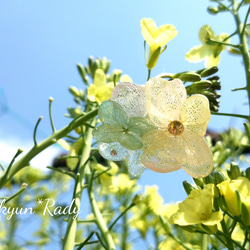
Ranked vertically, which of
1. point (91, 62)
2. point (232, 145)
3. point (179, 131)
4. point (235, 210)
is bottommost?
point (235, 210)

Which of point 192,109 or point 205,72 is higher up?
point 205,72

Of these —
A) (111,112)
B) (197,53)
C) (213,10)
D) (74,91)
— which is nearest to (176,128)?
(111,112)

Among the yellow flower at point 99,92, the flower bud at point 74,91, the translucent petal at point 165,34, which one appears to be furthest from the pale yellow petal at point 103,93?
the flower bud at point 74,91

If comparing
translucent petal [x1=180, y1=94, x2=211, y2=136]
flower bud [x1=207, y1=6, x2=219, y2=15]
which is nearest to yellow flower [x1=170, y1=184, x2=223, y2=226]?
translucent petal [x1=180, y1=94, x2=211, y2=136]

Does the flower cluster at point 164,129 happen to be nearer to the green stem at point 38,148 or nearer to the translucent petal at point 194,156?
the translucent petal at point 194,156

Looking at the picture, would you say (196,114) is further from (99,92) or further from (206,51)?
(206,51)

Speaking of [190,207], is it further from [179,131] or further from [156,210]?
[156,210]

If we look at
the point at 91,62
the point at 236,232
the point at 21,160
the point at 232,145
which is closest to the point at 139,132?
the point at 21,160

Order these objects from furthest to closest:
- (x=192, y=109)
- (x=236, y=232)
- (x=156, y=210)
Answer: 1. (x=156, y=210)
2. (x=236, y=232)
3. (x=192, y=109)

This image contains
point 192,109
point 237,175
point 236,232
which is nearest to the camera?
point 192,109
